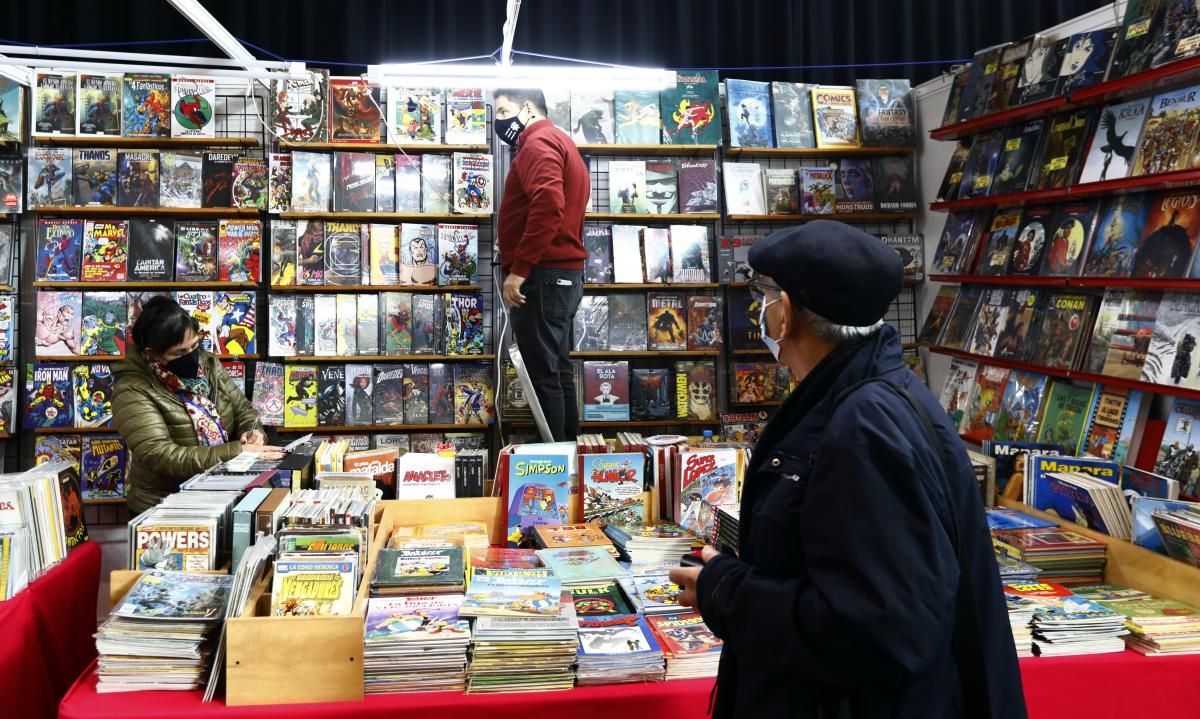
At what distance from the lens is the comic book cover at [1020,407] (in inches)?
158

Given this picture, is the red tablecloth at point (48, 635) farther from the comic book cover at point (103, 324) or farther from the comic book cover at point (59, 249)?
the comic book cover at point (59, 249)

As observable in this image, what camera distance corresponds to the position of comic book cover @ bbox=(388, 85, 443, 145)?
4.95m

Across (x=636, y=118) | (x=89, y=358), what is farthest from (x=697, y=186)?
(x=89, y=358)

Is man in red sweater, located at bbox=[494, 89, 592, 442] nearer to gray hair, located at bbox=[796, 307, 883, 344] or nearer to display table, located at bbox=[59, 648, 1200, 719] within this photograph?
display table, located at bbox=[59, 648, 1200, 719]

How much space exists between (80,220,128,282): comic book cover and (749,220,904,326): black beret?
4.60m

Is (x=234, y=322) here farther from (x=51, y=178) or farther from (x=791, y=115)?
(x=791, y=115)

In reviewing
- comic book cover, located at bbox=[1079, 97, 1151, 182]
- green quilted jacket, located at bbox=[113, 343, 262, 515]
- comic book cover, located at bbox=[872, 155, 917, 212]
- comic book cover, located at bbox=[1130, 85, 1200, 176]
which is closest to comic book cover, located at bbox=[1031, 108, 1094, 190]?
comic book cover, located at bbox=[1079, 97, 1151, 182]

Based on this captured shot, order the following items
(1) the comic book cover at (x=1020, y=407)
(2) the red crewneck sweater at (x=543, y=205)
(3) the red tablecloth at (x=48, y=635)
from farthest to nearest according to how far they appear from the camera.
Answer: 1. (2) the red crewneck sweater at (x=543, y=205)
2. (1) the comic book cover at (x=1020, y=407)
3. (3) the red tablecloth at (x=48, y=635)

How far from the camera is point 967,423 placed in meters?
4.48

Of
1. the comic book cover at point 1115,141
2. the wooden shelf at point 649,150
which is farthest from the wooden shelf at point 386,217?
the comic book cover at point 1115,141

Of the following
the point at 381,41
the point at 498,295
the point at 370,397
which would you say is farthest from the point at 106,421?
the point at 381,41

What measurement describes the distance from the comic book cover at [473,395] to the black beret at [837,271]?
3.86 metres

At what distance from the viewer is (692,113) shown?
5141 mm

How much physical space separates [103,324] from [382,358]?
1554 millimetres
